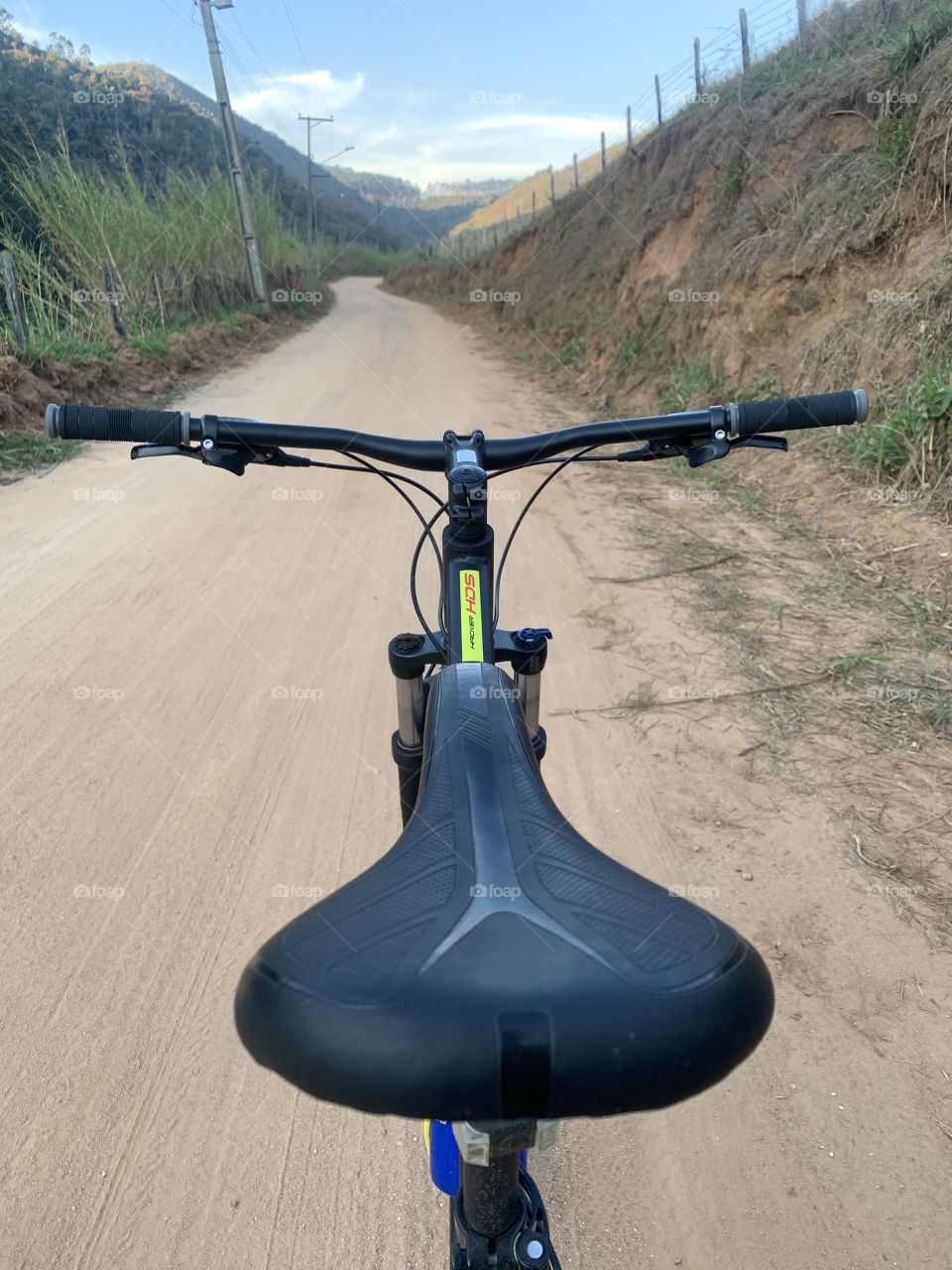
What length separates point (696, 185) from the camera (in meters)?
10.8

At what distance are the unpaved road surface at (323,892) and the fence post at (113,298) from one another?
21.1 ft

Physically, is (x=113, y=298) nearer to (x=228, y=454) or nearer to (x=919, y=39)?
(x=919, y=39)

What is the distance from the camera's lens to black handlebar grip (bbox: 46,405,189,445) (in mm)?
1522

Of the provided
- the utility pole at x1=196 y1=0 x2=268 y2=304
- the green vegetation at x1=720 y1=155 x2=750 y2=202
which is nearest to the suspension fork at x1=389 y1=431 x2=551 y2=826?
the green vegetation at x1=720 y1=155 x2=750 y2=202

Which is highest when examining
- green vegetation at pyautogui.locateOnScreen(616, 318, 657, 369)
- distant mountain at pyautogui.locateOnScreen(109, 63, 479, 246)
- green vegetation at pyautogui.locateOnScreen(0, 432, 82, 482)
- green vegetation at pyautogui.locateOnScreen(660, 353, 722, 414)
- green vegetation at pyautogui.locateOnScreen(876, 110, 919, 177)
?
distant mountain at pyautogui.locateOnScreen(109, 63, 479, 246)

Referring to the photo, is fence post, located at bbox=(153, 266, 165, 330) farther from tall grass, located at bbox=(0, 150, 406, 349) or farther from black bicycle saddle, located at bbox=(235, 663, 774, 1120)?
black bicycle saddle, located at bbox=(235, 663, 774, 1120)

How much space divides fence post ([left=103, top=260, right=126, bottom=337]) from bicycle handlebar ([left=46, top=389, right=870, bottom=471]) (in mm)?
10139

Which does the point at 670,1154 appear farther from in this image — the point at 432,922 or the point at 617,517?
the point at 617,517

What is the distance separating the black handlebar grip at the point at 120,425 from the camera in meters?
1.52

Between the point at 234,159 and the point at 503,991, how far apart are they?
20282 millimetres

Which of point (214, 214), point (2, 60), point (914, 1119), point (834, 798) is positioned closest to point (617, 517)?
point (834, 798)

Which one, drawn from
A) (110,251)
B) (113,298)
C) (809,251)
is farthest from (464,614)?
(110,251)

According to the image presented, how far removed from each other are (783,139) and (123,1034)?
34.6 ft

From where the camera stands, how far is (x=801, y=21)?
35.9ft
